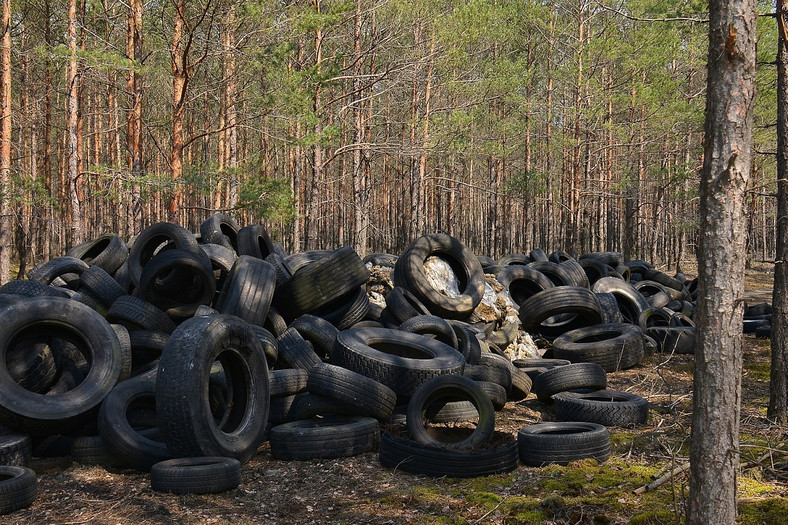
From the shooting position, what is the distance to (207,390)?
6.37 metres

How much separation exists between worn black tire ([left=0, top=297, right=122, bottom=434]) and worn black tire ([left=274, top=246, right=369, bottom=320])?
9.78 feet

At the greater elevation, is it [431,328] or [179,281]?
[179,281]

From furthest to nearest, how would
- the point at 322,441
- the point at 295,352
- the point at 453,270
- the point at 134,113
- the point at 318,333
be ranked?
1. the point at 134,113
2. the point at 453,270
3. the point at 318,333
4. the point at 295,352
5. the point at 322,441

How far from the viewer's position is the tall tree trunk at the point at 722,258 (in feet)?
11.9

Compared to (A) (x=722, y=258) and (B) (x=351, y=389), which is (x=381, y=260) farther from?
(A) (x=722, y=258)

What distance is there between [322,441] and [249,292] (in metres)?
2.89

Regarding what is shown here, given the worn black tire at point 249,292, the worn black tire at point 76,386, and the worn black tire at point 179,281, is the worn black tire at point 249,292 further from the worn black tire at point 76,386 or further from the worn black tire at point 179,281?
the worn black tire at point 76,386

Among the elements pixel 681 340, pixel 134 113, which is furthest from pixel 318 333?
pixel 134 113

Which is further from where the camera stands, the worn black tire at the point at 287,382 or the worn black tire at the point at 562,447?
the worn black tire at the point at 287,382

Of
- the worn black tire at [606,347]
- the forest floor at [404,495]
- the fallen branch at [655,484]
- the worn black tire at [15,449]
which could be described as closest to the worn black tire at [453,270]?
the worn black tire at [606,347]

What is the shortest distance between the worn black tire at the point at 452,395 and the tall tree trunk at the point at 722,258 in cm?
287

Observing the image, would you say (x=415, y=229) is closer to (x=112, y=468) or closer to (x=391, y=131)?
(x=391, y=131)

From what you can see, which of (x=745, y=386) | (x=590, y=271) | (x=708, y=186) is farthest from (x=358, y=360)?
(x=590, y=271)

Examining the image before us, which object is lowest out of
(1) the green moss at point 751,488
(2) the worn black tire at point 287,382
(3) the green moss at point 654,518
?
(3) the green moss at point 654,518
